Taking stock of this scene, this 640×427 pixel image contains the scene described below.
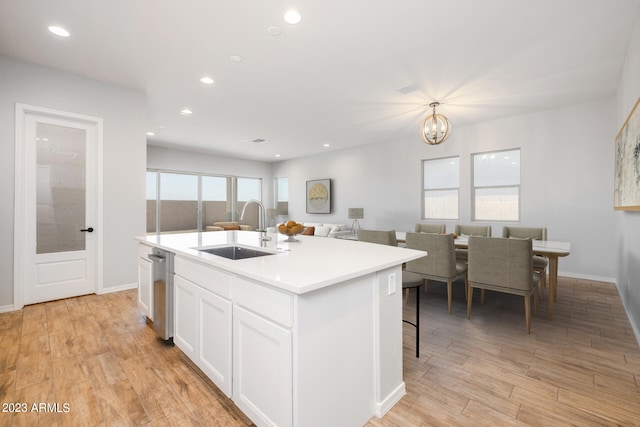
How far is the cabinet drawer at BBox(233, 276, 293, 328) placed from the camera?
1.20 meters

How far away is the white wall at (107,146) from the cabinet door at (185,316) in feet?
7.14

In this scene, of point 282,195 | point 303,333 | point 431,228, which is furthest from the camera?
point 282,195

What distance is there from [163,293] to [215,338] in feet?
2.75

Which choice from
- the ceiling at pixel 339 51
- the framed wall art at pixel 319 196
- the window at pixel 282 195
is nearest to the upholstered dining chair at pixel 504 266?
the ceiling at pixel 339 51

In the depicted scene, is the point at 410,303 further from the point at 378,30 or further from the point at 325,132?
the point at 325,132

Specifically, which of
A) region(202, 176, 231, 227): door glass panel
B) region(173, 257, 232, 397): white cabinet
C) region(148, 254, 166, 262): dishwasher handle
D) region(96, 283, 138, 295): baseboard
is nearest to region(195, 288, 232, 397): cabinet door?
region(173, 257, 232, 397): white cabinet

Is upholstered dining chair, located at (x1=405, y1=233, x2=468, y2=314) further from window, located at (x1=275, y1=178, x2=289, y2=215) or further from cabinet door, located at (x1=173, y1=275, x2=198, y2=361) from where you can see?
window, located at (x1=275, y1=178, x2=289, y2=215)

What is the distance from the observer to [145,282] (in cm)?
267

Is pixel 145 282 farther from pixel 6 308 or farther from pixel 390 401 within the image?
pixel 390 401

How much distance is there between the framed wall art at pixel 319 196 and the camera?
316 inches

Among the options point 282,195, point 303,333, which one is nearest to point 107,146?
point 303,333

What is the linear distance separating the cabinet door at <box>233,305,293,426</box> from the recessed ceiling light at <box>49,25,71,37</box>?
3.02 meters

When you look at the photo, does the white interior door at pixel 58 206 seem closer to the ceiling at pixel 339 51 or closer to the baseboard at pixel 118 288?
the baseboard at pixel 118 288

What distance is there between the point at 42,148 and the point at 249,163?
6.03m
